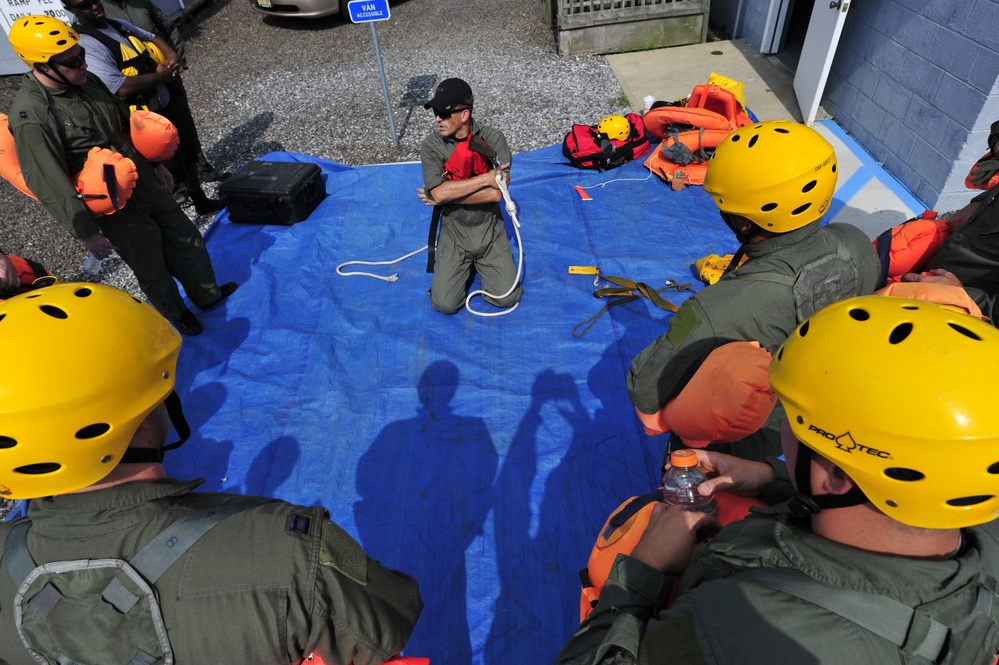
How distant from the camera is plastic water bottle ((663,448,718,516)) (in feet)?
5.53

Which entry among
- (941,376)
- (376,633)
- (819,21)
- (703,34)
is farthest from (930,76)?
(376,633)

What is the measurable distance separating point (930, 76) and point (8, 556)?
292 inches

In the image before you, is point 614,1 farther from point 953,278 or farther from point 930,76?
point 953,278

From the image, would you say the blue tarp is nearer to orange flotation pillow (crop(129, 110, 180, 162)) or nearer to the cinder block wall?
orange flotation pillow (crop(129, 110, 180, 162))

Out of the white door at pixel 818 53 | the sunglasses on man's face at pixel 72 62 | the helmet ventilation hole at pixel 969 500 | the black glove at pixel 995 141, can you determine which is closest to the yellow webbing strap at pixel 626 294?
the black glove at pixel 995 141

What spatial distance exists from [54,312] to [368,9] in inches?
232

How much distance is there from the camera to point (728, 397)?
1819mm

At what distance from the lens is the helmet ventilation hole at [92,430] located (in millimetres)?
1433

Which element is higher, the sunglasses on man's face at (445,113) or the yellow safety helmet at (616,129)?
the sunglasses on man's face at (445,113)

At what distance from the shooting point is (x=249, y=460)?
369cm

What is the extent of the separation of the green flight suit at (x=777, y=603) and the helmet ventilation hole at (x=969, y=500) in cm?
12

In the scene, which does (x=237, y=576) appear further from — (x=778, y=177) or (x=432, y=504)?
(x=778, y=177)

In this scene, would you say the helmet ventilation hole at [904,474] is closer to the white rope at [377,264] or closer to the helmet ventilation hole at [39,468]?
the helmet ventilation hole at [39,468]

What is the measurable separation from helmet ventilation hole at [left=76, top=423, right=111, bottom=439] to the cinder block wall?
21.5 feet
